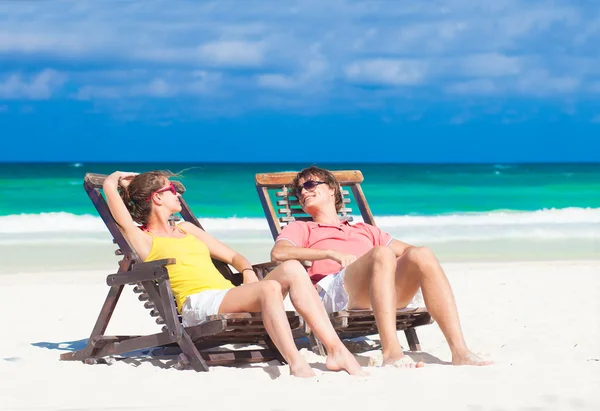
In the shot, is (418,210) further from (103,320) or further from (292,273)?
(292,273)

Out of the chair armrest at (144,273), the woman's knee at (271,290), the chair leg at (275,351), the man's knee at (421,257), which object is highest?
the man's knee at (421,257)

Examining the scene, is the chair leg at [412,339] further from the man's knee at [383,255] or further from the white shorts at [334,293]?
the man's knee at [383,255]

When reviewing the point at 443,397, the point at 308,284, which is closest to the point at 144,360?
the point at 308,284

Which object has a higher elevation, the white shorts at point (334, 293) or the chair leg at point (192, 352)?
the white shorts at point (334, 293)

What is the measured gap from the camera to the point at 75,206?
23.5m

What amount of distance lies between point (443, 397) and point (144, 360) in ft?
6.29

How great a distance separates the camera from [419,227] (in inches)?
709

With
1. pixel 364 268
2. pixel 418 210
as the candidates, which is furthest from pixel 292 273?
pixel 418 210

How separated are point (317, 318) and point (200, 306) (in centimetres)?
63

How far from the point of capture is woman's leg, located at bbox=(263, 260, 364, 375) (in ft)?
14.3

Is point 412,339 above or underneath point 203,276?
underneath

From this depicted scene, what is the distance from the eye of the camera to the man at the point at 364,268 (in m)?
4.51

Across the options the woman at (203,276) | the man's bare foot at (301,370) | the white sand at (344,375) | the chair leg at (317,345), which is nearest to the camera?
the white sand at (344,375)

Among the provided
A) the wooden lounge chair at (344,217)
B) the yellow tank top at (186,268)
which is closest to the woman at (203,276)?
the yellow tank top at (186,268)
